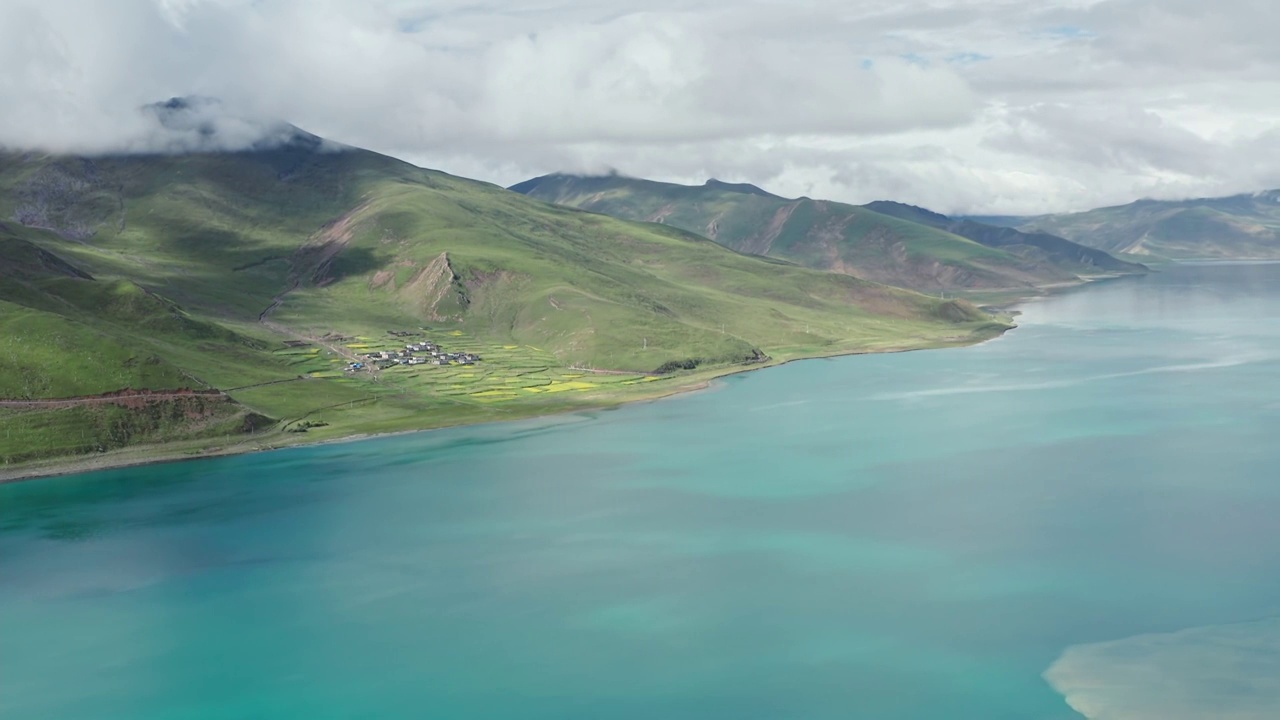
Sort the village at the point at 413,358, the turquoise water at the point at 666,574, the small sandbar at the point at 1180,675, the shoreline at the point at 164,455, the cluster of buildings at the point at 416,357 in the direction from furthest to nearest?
the cluster of buildings at the point at 416,357 < the village at the point at 413,358 < the shoreline at the point at 164,455 < the turquoise water at the point at 666,574 < the small sandbar at the point at 1180,675

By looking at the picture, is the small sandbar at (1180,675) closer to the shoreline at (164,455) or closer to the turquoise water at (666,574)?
the turquoise water at (666,574)

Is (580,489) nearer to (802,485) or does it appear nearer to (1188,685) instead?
(802,485)

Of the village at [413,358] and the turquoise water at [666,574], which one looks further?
the village at [413,358]

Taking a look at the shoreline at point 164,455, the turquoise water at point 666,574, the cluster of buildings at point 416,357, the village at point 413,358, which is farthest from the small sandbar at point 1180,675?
the cluster of buildings at point 416,357

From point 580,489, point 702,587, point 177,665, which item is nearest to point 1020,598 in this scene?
point 702,587

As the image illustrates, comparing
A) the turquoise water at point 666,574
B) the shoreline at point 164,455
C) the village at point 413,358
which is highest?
the village at point 413,358

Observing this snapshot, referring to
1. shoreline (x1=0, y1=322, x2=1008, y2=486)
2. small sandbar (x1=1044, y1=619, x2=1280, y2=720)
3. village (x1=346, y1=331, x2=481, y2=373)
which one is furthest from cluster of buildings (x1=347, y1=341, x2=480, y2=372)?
small sandbar (x1=1044, y1=619, x2=1280, y2=720)
